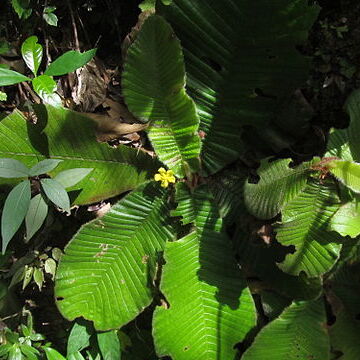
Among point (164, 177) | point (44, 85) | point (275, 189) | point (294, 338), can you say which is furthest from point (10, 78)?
point (294, 338)

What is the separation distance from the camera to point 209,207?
180 cm

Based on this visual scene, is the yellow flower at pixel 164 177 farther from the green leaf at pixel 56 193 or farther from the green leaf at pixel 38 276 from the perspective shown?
the green leaf at pixel 38 276

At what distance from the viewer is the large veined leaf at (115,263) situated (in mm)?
1719

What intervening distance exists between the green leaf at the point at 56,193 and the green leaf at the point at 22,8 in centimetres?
78

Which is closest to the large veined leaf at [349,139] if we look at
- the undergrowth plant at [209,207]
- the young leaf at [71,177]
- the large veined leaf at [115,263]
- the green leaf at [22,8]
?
the undergrowth plant at [209,207]

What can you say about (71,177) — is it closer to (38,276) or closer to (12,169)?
(12,169)

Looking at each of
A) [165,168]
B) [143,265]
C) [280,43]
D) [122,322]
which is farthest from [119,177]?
[280,43]

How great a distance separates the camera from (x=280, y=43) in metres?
1.63

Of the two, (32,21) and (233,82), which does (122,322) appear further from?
(32,21)

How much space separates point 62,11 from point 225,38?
2.81 ft

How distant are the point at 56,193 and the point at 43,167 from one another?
118 millimetres

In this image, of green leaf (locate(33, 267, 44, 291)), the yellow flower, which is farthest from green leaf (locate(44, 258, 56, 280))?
the yellow flower

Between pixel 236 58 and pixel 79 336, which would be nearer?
pixel 236 58

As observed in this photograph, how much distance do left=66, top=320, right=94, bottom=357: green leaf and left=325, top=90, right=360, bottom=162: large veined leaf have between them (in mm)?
1256
